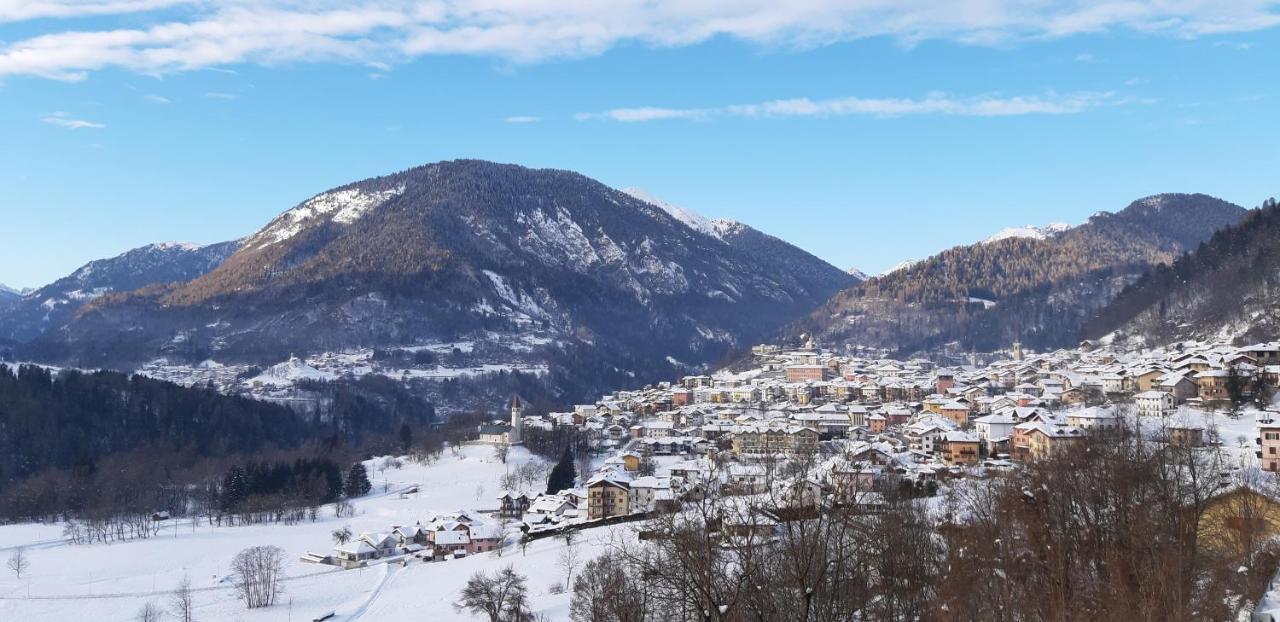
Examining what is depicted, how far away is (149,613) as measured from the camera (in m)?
36.3

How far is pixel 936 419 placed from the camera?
62.9m

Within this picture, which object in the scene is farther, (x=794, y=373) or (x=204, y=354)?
(x=204, y=354)

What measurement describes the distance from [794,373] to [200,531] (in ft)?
232

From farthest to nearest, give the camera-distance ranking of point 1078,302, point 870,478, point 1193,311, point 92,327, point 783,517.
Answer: point 92,327 → point 1078,302 → point 1193,311 → point 870,478 → point 783,517

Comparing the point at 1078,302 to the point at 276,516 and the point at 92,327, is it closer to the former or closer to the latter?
the point at 276,516

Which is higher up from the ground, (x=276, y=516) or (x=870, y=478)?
(x=870, y=478)

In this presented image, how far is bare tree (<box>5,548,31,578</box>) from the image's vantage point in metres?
46.5

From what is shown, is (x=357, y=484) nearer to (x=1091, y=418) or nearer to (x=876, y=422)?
(x=876, y=422)

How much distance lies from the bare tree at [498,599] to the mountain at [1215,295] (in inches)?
2000

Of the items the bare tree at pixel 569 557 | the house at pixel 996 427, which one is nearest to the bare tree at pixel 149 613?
the bare tree at pixel 569 557

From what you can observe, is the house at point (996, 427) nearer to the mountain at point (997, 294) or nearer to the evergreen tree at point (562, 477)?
the evergreen tree at point (562, 477)

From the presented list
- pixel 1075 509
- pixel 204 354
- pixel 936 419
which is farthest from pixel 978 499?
pixel 204 354

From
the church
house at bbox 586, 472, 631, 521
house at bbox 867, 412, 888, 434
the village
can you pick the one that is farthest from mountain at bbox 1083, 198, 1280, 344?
the church

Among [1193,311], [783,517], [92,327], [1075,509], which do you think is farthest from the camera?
[92,327]
